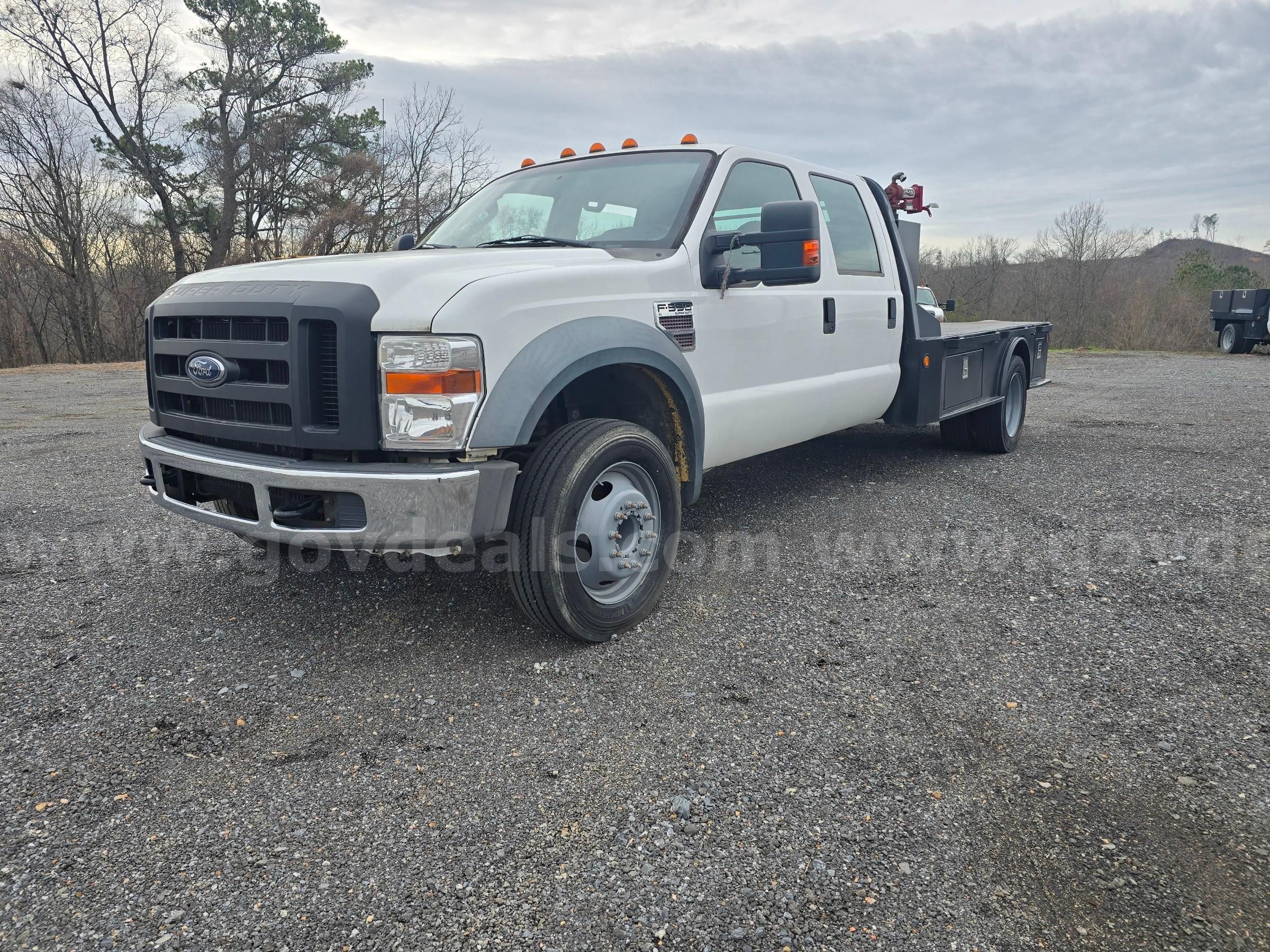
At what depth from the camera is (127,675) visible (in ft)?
9.87

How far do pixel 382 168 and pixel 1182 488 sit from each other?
24025 millimetres

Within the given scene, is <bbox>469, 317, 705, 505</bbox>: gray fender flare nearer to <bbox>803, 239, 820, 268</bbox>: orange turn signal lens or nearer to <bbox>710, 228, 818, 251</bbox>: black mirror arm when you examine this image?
<bbox>710, 228, 818, 251</bbox>: black mirror arm

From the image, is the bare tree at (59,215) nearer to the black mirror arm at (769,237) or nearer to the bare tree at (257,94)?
the bare tree at (257,94)

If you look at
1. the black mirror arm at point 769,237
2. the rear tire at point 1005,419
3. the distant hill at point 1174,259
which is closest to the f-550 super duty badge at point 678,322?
the black mirror arm at point 769,237

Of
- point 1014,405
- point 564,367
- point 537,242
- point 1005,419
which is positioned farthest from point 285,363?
point 1014,405

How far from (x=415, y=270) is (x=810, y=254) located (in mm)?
1672

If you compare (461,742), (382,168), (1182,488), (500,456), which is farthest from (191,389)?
(382,168)

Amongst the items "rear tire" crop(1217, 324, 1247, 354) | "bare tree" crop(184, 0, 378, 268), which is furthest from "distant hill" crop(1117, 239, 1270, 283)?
"bare tree" crop(184, 0, 378, 268)

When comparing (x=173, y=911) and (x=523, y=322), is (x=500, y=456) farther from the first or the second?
(x=173, y=911)

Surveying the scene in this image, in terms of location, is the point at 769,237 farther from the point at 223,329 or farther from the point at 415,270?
the point at 223,329

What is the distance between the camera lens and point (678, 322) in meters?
3.59

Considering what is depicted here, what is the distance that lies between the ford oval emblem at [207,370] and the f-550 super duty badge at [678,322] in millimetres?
1628

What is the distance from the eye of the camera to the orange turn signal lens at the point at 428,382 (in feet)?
8.72

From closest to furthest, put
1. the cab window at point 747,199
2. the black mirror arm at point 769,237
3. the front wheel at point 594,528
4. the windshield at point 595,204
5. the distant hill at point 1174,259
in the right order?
the front wheel at point 594,528
the black mirror arm at point 769,237
the windshield at point 595,204
the cab window at point 747,199
the distant hill at point 1174,259
